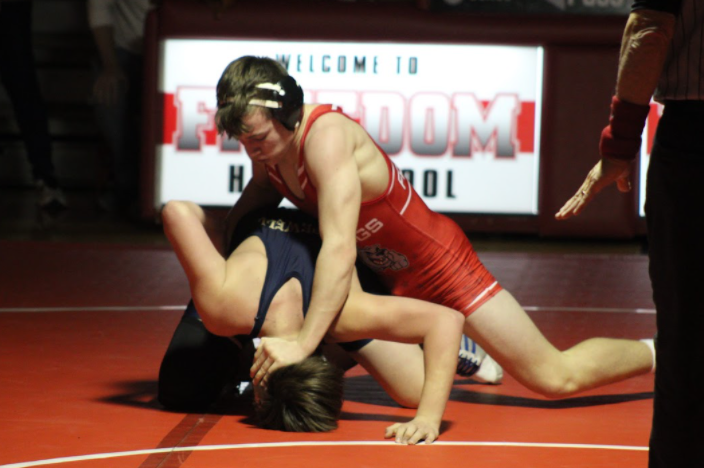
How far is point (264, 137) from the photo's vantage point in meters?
2.85

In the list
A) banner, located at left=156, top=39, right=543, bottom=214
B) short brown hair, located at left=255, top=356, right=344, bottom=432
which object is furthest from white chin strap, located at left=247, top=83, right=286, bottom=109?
banner, located at left=156, top=39, right=543, bottom=214

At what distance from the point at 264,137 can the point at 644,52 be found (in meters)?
1.37

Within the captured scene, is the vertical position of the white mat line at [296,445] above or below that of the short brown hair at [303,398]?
below

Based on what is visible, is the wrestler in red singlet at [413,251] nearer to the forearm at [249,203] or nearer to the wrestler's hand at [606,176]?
the forearm at [249,203]

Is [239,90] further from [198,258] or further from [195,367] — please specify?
→ [195,367]

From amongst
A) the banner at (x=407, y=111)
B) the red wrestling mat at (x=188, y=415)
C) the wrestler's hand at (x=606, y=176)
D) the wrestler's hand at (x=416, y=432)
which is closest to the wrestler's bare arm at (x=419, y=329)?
the wrestler's hand at (x=416, y=432)

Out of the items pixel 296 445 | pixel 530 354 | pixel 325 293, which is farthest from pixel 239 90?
pixel 530 354

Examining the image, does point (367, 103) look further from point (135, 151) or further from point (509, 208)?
point (135, 151)

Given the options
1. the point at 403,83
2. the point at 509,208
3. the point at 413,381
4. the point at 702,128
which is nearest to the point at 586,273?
the point at 509,208

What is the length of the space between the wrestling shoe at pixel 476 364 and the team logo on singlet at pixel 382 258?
354 millimetres

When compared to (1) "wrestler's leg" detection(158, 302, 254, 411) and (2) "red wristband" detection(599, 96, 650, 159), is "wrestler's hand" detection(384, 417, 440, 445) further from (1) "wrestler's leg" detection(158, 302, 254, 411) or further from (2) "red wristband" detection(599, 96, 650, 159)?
(2) "red wristband" detection(599, 96, 650, 159)

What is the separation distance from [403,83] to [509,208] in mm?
1010

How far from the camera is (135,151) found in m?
7.50

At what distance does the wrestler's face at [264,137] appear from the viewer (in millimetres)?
2820
